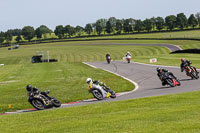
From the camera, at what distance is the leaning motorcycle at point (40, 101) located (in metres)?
16.0

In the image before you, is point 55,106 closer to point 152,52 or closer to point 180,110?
point 180,110

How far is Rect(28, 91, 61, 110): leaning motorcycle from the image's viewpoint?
1598 cm

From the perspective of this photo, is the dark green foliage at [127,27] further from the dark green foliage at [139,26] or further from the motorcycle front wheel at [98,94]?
the motorcycle front wheel at [98,94]

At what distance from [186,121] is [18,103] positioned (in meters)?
11.6

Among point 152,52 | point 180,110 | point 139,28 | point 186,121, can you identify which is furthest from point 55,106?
point 139,28

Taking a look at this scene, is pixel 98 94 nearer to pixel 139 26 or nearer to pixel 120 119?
pixel 120 119

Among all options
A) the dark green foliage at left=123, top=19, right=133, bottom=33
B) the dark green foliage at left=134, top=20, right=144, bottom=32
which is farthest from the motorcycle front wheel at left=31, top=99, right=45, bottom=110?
the dark green foliage at left=123, top=19, right=133, bottom=33

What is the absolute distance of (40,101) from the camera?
1602 centimetres

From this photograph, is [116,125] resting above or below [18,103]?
above

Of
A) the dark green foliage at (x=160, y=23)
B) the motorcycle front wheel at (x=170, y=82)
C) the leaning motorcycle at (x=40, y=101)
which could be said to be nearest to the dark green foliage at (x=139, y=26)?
the dark green foliage at (x=160, y=23)

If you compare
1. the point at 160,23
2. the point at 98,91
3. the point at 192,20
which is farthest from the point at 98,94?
the point at 160,23

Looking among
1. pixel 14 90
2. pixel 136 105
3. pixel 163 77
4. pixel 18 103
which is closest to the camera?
pixel 136 105

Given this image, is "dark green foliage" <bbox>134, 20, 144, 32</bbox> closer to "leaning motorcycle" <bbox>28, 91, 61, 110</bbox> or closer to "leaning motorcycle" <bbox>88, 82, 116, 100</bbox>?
"leaning motorcycle" <bbox>88, 82, 116, 100</bbox>

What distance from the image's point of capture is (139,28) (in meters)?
188
